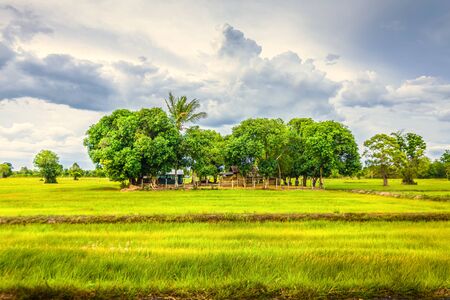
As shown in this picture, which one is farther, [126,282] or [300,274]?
[300,274]

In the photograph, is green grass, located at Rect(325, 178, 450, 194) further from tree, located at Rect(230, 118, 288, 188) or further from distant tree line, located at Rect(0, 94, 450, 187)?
tree, located at Rect(230, 118, 288, 188)

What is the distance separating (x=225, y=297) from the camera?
594cm

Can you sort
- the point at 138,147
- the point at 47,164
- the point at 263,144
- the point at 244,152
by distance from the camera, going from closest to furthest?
the point at 138,147
the point at 244,152
the point at 263,144
the point at 47,164

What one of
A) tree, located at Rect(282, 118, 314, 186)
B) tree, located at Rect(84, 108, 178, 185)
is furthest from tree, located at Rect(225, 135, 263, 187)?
tree, located at Rect(84, 108, 178, 185)

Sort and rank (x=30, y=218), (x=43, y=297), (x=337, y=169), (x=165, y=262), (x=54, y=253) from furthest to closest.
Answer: (x=337, y=169) → (x=30, y=218) → (x=54, y=253) → (x=165, y=262) → (x=43, y=297)

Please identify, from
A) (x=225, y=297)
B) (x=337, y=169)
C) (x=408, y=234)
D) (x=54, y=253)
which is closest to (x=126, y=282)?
(x=225, y=297)

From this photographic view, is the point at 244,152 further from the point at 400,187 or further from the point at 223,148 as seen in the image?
the point at 400,187

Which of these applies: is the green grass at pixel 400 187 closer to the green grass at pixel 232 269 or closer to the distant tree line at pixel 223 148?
the distant tree line at pixel 223 148

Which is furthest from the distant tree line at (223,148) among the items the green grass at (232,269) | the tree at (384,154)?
the green grass at (232,269)

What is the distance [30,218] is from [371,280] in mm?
15808

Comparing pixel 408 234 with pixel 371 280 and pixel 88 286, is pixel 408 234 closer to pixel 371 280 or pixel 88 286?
pixel 371 280

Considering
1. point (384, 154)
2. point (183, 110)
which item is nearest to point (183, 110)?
point (183, 110)

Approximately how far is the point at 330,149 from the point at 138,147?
3685cm

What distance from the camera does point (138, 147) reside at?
56.8m
